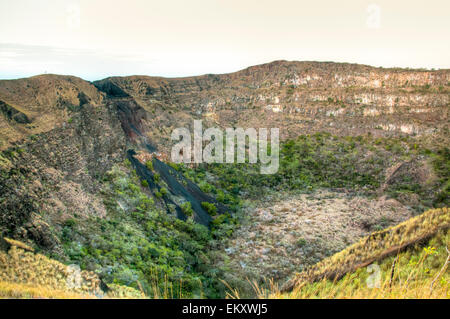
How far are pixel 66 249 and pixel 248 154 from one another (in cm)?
1787

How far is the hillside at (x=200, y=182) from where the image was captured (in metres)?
7.21

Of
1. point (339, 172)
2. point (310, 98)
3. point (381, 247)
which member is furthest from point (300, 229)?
point (310, 98)

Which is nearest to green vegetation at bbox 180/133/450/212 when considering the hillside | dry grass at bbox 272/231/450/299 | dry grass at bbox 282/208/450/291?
the hillside

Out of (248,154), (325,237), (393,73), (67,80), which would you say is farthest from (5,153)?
(393,73)

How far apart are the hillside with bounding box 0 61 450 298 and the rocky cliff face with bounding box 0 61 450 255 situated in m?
0.07

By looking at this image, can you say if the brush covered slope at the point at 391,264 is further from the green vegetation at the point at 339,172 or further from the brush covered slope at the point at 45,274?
the green vegetation at the point at 339,172

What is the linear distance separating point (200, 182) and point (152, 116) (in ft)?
23.3

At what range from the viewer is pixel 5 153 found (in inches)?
281

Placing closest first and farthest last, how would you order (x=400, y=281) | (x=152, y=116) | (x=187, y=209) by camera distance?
(x=400, y=281) → (x=187, y=209) → (x=152, y=116)

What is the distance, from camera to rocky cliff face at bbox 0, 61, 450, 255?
735 centimetres

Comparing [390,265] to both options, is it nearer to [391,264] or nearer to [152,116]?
[391,264]

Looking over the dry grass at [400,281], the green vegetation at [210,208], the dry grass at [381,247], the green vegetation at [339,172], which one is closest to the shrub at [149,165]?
the green vegetation at [210,208]

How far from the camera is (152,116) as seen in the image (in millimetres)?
19906
